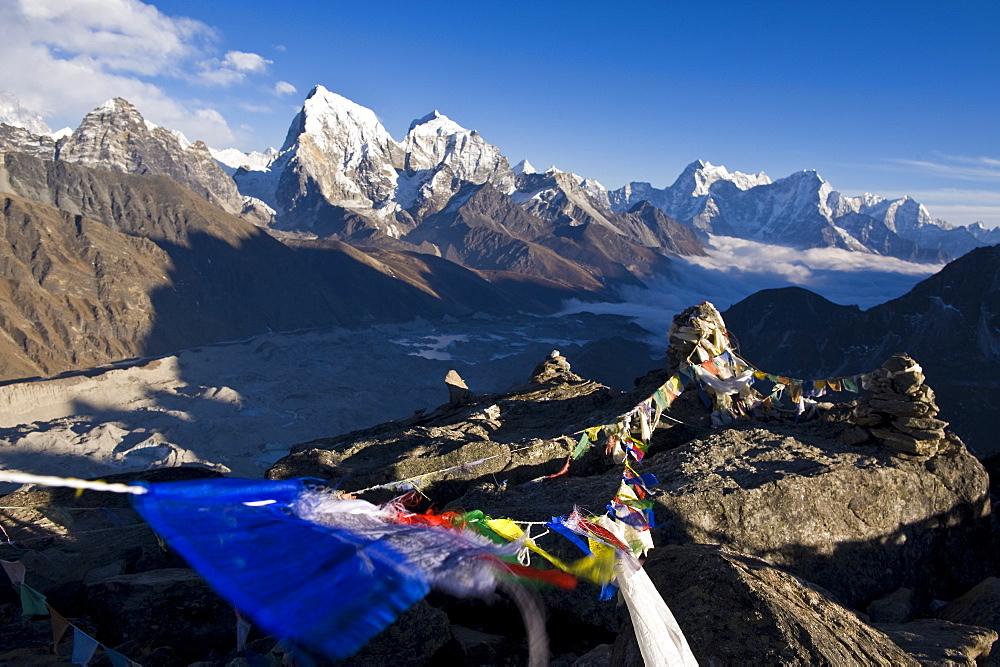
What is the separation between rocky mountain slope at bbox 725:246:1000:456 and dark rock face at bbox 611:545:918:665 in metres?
46.9

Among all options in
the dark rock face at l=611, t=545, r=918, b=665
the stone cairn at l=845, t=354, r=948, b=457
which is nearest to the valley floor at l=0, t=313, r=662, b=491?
the stone cairn at l=845, t=354, r=948, b=457

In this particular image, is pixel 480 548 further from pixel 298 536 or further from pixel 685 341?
pixel 685 341

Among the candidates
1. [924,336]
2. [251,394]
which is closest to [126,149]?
[251,394]

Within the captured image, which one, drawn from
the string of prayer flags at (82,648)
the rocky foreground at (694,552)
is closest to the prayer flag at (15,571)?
the rocky foreground at (694,552)

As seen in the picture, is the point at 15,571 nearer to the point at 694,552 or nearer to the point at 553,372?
the point at 694,552

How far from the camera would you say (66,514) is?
24.0 feet

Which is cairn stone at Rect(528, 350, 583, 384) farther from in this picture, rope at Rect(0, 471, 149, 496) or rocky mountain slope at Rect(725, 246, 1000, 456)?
rocky mountain slope at Rect(725, 246, 1000, 456)

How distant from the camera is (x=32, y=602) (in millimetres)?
4668

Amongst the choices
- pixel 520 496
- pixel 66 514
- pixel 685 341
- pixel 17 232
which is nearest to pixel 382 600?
pixel 520 496

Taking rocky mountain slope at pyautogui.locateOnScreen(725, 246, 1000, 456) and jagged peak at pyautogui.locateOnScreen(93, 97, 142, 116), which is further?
jagged peak at pyautogui.locateOnScreen(93, 97, 142, 116)

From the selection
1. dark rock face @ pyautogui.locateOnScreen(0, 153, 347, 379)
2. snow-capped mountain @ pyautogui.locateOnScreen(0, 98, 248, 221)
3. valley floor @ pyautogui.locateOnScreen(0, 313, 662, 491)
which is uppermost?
snow-capped mountain @ pyautogui.locateOnScreen(0, 98, 248, 221)

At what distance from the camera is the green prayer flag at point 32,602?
15.1 feet

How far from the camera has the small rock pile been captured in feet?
33.6

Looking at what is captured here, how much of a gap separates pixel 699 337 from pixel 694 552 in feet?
22.0
